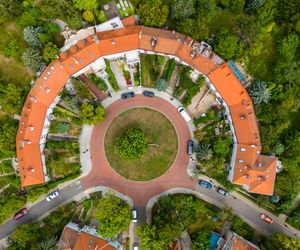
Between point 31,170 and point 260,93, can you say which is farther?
point 260,93

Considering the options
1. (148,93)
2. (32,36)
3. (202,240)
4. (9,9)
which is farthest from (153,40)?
(202,240)

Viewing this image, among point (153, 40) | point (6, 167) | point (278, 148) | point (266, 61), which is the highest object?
point (266, 61)

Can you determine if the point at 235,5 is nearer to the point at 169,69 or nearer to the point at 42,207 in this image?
the point at 169,69

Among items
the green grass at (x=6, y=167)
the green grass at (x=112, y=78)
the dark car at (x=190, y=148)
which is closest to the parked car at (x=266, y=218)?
the dark car at (x=190, y=148)

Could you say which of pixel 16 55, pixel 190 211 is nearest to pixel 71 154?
pixel 16 55

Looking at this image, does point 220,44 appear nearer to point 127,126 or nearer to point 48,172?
point 127,126
